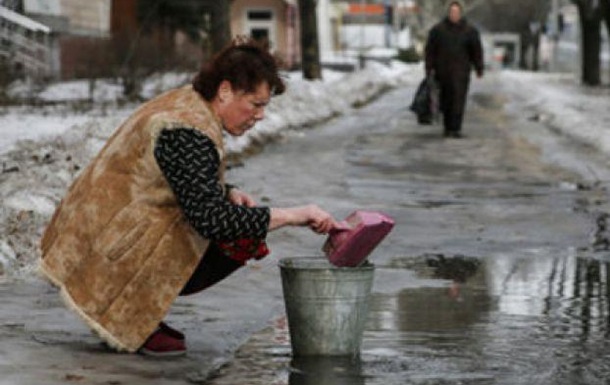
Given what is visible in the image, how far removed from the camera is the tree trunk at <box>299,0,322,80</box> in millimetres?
42875

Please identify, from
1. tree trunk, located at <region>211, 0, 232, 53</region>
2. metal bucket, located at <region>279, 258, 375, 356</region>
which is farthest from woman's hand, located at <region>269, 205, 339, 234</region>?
tree trunk, located at <region>211, 0, 232, 53</region>

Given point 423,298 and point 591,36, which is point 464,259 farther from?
point 591,36

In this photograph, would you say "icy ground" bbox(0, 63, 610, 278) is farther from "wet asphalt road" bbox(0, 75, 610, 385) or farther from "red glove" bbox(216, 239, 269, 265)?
"wet asphalt road" bbox(0, 75, 610, 385)

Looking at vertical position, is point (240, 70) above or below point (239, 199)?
above

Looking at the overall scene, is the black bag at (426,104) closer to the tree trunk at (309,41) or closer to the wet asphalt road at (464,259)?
the wet asphalt road at (464,259)

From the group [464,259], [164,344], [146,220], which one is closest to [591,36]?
[464,259]

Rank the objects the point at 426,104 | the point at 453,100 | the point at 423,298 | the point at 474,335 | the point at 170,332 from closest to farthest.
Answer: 1. the point at 170,332
2. the point at 474,335
3. the point at 423,298
4. the point at 453,100
5. the point at 426,104

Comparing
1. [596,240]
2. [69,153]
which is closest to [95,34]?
[69,153]

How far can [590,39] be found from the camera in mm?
49750

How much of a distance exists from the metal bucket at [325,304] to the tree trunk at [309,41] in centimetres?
3553

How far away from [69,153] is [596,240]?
4.89 meters

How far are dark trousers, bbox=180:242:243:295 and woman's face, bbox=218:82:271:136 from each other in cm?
51

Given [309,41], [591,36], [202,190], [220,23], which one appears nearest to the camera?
[202,190]

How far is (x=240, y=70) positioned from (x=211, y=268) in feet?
2.72
